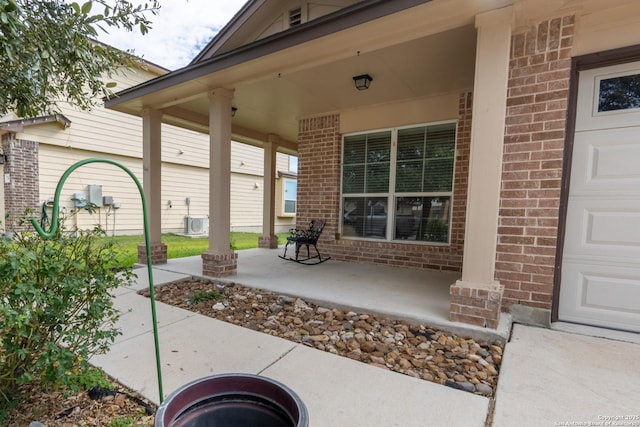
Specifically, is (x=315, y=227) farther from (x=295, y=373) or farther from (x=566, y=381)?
(x=566, y=381)

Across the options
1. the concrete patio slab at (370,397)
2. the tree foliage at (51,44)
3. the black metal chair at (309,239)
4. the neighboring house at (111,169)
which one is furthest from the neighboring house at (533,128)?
the neighboring house at (111,169)

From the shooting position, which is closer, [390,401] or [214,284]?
[390,401]

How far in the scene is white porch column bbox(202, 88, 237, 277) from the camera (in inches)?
153

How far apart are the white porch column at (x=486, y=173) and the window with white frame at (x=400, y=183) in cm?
209

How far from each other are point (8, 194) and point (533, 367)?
10.8 m

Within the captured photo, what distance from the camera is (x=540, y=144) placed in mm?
2436

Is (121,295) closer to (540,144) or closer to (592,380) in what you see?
(592,380)

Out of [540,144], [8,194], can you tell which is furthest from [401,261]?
[8,194]

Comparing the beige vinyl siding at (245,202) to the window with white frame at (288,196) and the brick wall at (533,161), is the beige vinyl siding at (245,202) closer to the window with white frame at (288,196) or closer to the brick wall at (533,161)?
the window with white frame at (288,196)

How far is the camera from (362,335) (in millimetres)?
2383

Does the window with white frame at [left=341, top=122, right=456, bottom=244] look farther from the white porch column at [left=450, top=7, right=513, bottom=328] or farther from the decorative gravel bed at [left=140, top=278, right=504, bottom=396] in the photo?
the decorative gravel bed at [left=140, top=278, right=504, bottom=396]

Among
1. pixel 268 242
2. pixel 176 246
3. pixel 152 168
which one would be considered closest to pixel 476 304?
pixel 152 168

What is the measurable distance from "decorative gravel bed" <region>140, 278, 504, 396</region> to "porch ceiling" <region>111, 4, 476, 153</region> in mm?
2559

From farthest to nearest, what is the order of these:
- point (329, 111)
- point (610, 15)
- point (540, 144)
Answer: point (329, 111), point (540, 144), point (610, 15)
